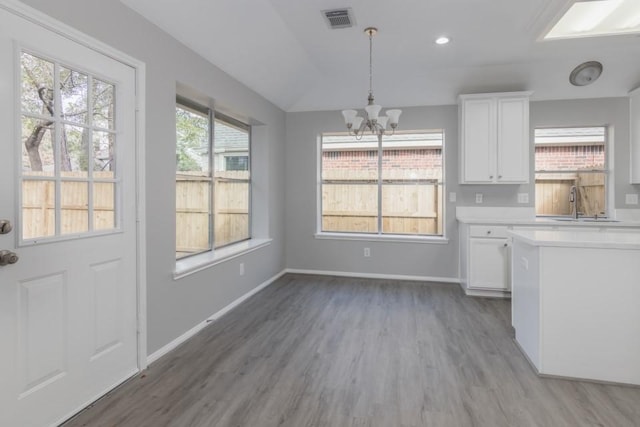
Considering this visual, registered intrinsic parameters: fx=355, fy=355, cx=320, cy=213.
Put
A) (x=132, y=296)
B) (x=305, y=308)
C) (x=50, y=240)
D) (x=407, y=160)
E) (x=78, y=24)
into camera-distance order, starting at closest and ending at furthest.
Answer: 1. (x=50, y=240)
2. (x=78, y=24)
3. (x=132, y=296)
4. (x=305, y=308)
5. (x=407, y=160)

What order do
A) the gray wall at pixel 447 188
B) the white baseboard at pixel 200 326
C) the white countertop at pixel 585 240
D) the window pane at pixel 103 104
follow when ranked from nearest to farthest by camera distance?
1. the window pane at pixel 103 104
2. the white countertop at pixel 585 240
3. the white baseboard at pixel 200 326
4. the gray wall at pixel 447 188

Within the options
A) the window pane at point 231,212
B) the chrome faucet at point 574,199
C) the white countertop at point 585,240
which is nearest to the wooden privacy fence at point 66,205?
the window pane at point 231,212

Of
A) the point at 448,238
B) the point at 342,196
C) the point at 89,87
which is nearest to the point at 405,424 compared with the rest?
the point at 89,87

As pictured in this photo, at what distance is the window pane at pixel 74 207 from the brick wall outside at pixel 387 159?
3.69 meters

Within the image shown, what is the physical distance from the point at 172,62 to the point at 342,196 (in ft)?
10.4

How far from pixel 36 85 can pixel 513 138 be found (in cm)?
450

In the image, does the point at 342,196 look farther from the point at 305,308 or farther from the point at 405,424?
the point at 405,424

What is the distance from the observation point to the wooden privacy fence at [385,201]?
16.6ft

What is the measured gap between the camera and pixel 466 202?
4754 mm

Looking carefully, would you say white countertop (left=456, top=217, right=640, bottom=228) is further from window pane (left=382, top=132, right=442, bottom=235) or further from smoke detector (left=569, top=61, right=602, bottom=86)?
smoke detector (left=569, top=61, right=602, bottom=86)

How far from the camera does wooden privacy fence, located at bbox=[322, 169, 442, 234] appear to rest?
5.07 metres

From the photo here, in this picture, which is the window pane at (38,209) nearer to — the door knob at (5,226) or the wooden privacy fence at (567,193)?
the door knob at (5,226)

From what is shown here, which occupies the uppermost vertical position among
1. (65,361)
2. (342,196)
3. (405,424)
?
(342,196)

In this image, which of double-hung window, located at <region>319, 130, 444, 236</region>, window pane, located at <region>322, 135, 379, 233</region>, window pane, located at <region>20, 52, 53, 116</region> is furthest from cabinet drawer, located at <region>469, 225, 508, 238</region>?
window pane, located at <region>20, 52, 53, 116</region>
